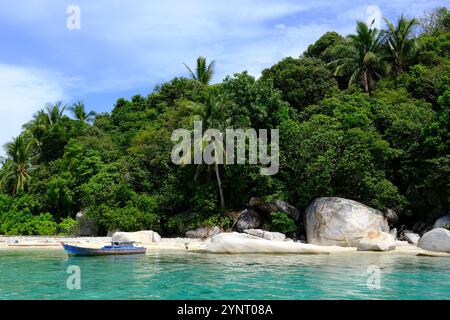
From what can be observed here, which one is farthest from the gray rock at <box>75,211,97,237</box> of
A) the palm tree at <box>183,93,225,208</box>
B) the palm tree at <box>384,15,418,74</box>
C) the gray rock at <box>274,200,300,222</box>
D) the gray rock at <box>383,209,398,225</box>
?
the palm tree at <box>384,15,418,74</box>

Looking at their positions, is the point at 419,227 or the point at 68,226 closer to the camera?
the point at 419,227

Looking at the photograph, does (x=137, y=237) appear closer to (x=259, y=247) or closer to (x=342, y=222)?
(x=259, y=247)

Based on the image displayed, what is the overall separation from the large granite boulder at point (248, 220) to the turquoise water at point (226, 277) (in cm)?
637

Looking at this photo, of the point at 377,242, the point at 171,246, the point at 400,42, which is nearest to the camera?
the point at 377,242

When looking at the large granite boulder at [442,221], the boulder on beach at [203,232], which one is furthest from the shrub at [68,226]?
the large granite boulder at [442,221]

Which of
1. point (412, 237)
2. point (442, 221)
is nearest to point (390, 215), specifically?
point (412, 237)

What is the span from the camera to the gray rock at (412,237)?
2360 cm

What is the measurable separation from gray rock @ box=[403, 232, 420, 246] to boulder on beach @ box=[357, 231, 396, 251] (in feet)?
9.18

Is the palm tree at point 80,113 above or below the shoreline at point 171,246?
above

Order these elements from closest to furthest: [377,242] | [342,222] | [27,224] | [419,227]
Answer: [377,242]
[342,222]
[419,227]
[27,224]

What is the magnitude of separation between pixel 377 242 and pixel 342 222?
7.18ft

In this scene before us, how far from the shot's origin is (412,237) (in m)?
23.9

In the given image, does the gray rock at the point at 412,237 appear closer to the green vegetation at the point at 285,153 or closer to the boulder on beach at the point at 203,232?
the green vegetation at the point at 285,153

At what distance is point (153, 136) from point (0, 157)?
19.9m
